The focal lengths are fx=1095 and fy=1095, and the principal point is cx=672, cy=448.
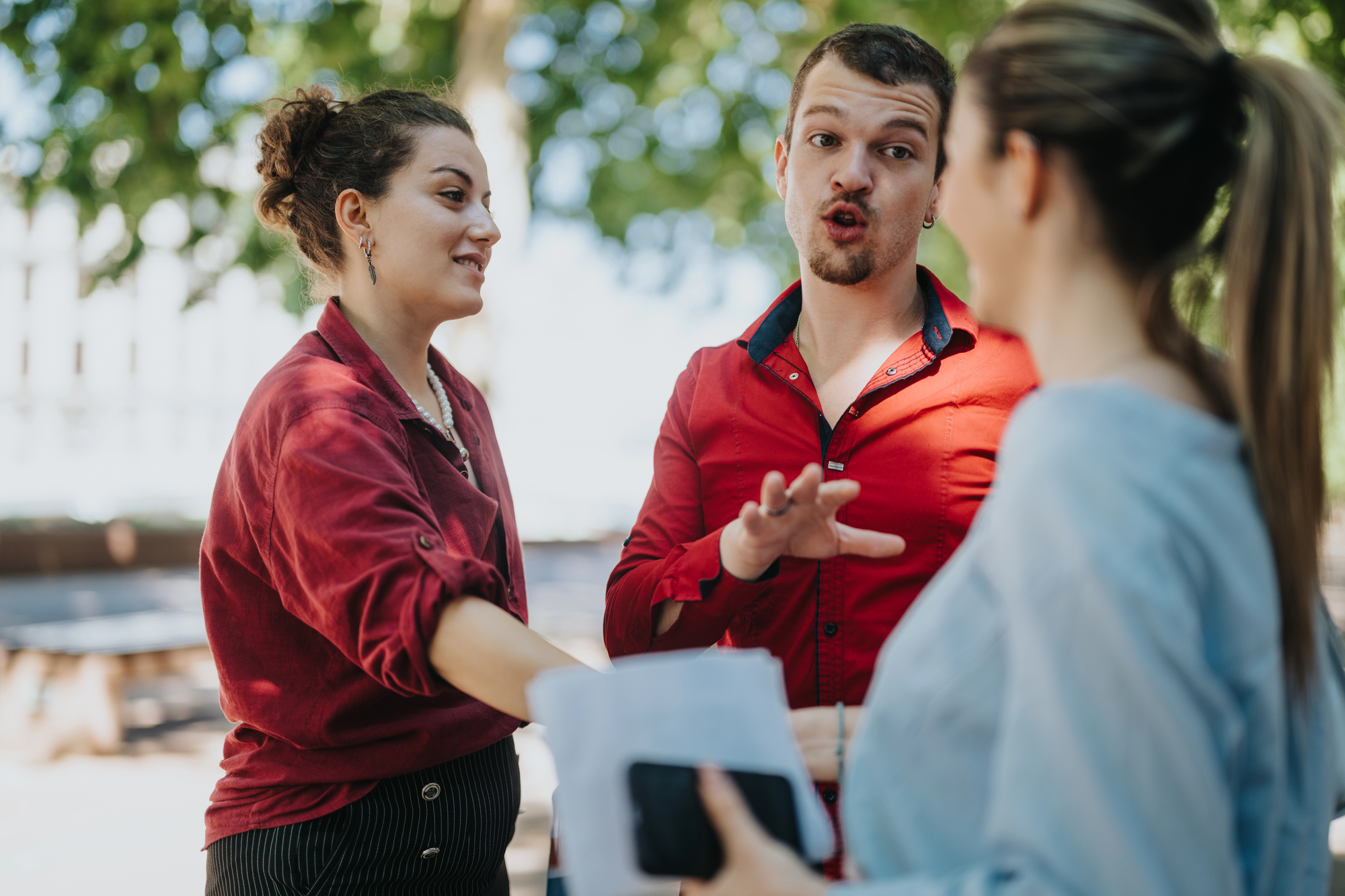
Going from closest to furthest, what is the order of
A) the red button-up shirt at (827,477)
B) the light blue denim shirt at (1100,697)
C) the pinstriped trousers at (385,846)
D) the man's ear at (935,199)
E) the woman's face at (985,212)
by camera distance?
the light blue denim shirt at (1100,697) → the woman's face at (985,212) → the pinstriped trousers at (385,846) → the red button-up shirt at (827,477) → the man's ear at (935,199)

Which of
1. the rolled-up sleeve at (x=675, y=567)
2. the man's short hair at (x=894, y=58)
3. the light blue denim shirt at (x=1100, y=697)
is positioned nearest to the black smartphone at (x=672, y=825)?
the light blue denim shirt at (x=1100, y=697)

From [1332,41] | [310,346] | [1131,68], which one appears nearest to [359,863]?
[310,346]

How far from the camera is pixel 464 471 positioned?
220 cm

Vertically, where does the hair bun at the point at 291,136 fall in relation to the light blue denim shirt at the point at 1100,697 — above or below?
above

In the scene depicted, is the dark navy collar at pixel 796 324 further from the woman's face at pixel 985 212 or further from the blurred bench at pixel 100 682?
the blurred bench at pixel 100 682

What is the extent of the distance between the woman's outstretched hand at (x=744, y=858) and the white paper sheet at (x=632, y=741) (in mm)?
42

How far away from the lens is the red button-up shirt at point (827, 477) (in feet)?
6.86

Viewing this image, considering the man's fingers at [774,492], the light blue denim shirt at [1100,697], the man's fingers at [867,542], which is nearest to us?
the light blue denim shirt at [1100,697]

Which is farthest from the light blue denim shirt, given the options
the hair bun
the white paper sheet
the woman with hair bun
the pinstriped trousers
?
the hair bun

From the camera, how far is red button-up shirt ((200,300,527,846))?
157cm

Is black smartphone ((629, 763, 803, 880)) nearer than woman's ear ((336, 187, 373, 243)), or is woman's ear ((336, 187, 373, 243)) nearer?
black smartphone ((629, 763, 803, 880))

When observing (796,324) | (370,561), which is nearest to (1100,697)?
(370,561)

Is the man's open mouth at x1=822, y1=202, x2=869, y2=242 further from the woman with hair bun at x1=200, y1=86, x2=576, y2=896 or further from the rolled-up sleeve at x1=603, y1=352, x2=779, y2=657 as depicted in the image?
the woman with hair bun at x1=200, y1=86, x2=576, y2=896

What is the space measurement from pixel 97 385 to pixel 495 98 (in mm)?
20381
